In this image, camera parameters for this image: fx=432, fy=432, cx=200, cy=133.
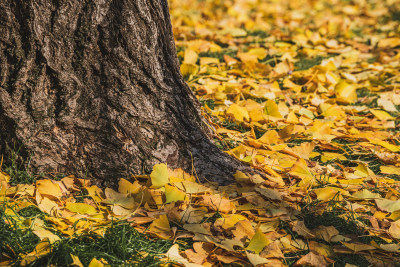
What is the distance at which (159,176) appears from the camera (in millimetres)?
1852

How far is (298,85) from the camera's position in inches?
126

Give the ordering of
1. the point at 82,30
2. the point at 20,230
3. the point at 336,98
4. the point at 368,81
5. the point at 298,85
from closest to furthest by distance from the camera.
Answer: the point at 20,230 < the point at 82,30 < the point at 336,98 < the point at 298,85 < the point at 368,81

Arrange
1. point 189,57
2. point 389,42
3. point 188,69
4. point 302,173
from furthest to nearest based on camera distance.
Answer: point 389,42, point 189,57, point 188,69, point 302,173

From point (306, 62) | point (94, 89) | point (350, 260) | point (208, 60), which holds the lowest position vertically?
point (350, 260)

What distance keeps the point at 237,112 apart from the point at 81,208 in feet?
3.70

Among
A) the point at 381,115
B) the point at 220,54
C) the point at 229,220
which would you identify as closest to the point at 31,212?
the point at 229,220

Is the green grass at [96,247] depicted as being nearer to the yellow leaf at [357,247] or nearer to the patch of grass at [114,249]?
the patch of grass at [114,249]

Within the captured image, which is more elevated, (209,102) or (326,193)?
(209,102)

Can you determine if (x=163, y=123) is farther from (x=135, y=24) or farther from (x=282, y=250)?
(x=282, y=250)

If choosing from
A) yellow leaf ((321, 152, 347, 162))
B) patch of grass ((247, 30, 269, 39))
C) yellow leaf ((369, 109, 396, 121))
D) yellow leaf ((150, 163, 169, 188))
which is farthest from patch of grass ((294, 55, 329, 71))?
yellow leaf ((150, 163, 169, 188))

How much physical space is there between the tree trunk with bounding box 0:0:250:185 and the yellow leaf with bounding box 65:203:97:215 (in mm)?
218

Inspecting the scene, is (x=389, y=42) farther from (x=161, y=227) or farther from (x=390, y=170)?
(x=161, y=227)

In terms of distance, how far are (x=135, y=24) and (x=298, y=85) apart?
1.69 meters

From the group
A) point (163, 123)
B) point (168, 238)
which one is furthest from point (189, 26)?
point (168, 238)
